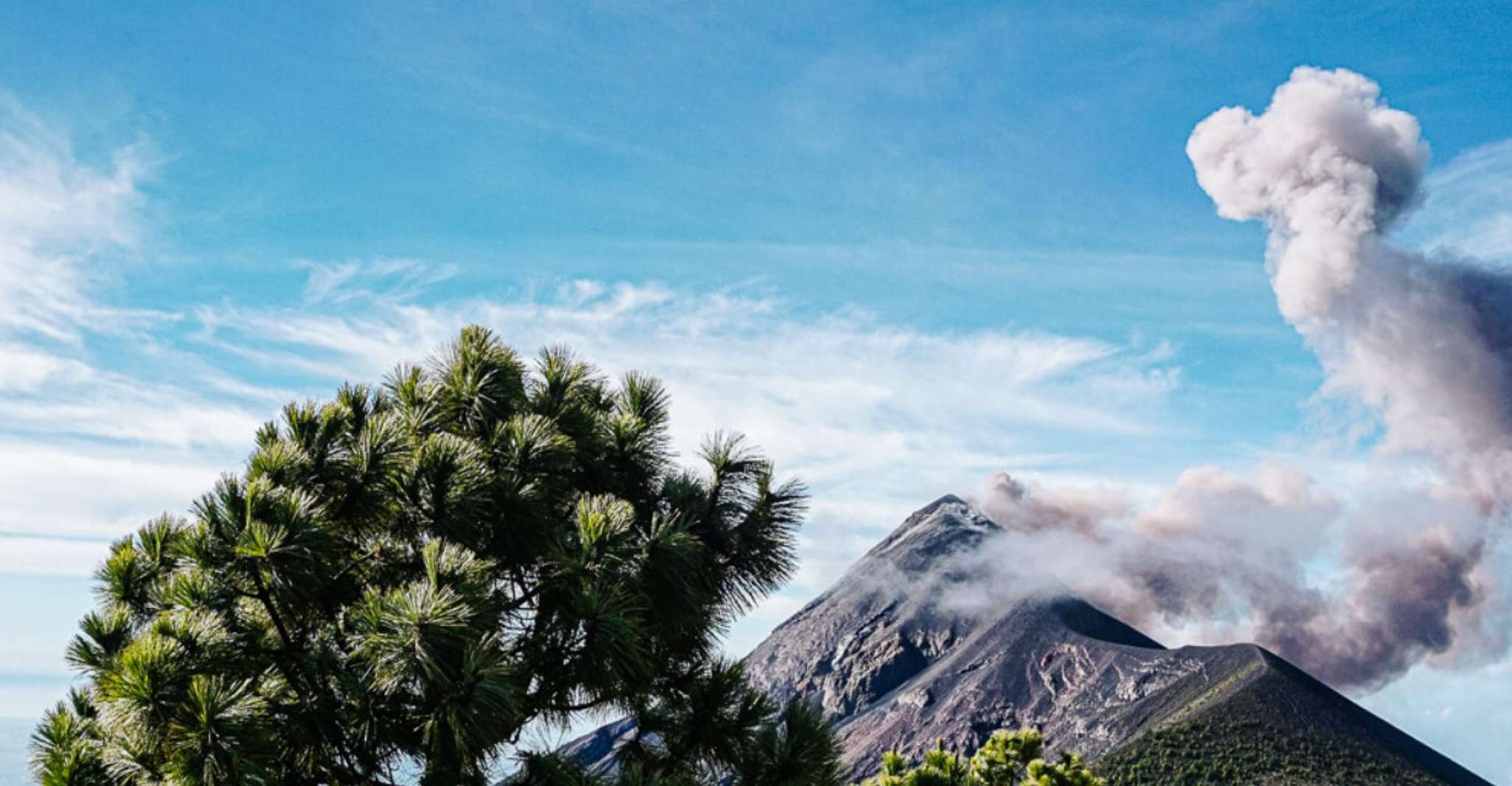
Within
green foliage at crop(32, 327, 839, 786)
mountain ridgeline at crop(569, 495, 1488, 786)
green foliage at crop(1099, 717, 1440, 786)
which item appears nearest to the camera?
green foliage at crop(32, 327, 839, 786)

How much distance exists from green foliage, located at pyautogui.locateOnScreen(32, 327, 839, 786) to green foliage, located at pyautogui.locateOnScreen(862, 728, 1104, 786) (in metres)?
8.04

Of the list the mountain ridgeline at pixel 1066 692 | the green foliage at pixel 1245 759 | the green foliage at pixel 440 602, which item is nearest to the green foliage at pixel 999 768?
the green foliage at pixel 440 602

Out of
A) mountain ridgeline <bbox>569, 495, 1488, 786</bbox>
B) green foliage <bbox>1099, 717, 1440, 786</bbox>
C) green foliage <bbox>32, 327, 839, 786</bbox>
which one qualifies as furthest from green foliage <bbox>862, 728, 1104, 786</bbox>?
green foliage <bbox>1099, 717, 1440, 786</bbox>

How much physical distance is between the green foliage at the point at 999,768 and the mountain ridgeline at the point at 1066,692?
220 ft

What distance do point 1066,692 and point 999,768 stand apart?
433ft

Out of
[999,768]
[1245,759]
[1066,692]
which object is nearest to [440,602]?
[999,768]

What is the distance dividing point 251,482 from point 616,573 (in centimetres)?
326

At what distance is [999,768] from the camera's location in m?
20.3

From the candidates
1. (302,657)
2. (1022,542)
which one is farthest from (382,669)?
(1022,542)

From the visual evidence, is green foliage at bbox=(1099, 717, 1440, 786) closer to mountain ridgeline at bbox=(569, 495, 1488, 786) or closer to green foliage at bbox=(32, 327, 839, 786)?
mountain ridgeline at bbox=(569, 495, 1488, 786)

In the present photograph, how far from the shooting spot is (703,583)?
470 inches

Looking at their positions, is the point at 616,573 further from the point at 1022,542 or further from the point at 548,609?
the point at 1022,542

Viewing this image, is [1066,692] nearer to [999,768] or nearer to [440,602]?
[999,768]

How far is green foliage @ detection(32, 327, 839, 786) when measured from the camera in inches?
360
